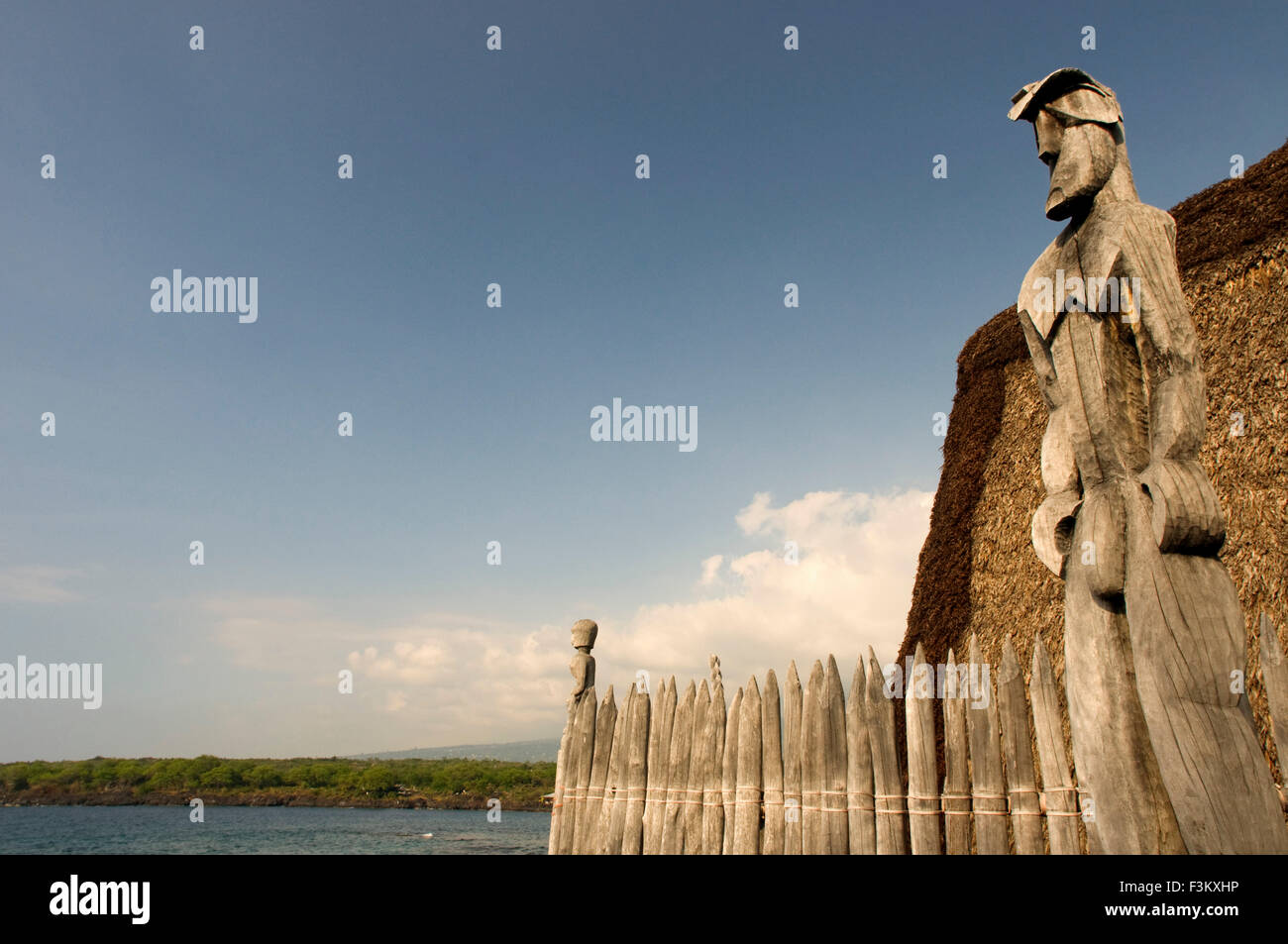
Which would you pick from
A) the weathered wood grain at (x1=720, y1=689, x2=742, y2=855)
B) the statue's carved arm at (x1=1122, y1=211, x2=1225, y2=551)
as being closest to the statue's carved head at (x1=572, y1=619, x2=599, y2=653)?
the weathered wood grain at (x1=720, y1=689, x2=742, y2=855)

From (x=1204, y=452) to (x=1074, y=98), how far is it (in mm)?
5321

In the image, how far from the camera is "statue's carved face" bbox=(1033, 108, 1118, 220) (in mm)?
3643

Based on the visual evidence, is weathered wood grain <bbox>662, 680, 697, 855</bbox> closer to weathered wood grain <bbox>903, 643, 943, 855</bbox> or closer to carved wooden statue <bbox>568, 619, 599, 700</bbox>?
carved wooden statue <bbox>568, 619, 599, 700</bbox>

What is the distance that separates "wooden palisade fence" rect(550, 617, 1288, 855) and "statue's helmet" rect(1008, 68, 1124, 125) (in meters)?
2.93

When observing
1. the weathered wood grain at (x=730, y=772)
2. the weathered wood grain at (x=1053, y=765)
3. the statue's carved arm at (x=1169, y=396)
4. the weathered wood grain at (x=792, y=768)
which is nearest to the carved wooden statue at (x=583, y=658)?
the weathered wood grain at (x=730, y=772)

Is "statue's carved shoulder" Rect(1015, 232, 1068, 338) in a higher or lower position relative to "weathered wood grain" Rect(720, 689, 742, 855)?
higher

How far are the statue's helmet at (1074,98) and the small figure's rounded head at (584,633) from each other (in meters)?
5.79

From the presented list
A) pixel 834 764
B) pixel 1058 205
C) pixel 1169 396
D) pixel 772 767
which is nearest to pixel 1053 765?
pixel 834 764

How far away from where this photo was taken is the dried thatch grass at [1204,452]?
6738mm

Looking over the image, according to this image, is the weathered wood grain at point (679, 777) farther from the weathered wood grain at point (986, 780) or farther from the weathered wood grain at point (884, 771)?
the weathered wood grain at point (986, 780)

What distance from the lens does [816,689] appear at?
561cm
